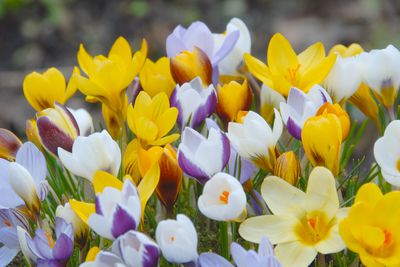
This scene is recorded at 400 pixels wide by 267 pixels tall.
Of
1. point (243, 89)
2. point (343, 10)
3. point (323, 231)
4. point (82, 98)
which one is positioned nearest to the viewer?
point (323, 231)

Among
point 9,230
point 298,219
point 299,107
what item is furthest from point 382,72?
point 9,230

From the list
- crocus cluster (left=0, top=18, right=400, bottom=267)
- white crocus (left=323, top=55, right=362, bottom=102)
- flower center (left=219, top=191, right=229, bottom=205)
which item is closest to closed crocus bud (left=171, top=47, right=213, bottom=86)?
crocus cluster (left=0, top=18, right=400, bottom=267)

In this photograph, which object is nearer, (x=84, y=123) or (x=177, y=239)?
(x=177, y=239)

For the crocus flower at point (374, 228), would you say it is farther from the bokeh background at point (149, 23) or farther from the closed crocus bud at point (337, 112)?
the bokeh background at point (149, 23)

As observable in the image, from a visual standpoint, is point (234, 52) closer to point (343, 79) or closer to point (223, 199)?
point (343, 79)

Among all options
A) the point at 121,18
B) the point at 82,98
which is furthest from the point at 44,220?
the point at 121,18

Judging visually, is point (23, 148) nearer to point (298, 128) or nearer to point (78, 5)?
point (298, 128)

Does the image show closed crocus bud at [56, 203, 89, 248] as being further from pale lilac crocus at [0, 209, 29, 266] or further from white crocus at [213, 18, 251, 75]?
white crocus at [213, 18, 251, 75]
